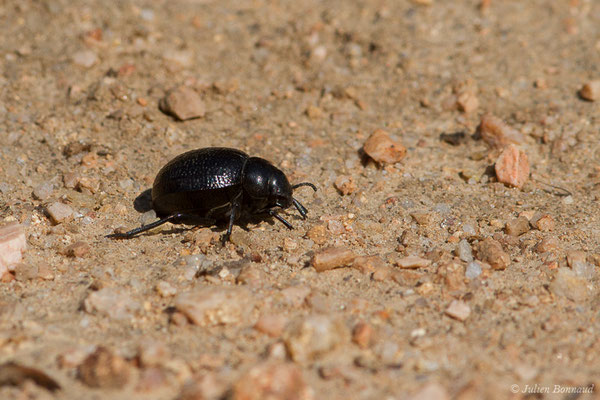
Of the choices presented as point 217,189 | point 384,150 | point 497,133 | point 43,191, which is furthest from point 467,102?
point 43,191

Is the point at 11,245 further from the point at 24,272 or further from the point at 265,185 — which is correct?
the point at 265,185

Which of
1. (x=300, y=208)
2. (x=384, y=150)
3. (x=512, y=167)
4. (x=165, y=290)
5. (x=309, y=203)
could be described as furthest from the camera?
(x=384, y=150)

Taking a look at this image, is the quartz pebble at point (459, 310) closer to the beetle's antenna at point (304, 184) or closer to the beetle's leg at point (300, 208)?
the beetle's leg at point (300, 208)

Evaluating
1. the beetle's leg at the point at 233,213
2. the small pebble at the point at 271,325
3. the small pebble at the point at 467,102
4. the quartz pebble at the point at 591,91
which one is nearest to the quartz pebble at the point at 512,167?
the small pebble at the point at 467,102

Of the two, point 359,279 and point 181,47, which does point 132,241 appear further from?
point 181,47

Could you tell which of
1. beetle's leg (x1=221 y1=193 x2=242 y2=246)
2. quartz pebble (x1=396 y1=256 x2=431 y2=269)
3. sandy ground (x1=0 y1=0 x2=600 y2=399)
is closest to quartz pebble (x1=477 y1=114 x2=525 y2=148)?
sandy ground (x1=0 y1=0 x2=600 y2=399)

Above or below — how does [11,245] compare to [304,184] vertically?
above

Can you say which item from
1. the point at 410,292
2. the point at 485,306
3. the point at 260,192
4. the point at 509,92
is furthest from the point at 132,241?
the point at 509,92
